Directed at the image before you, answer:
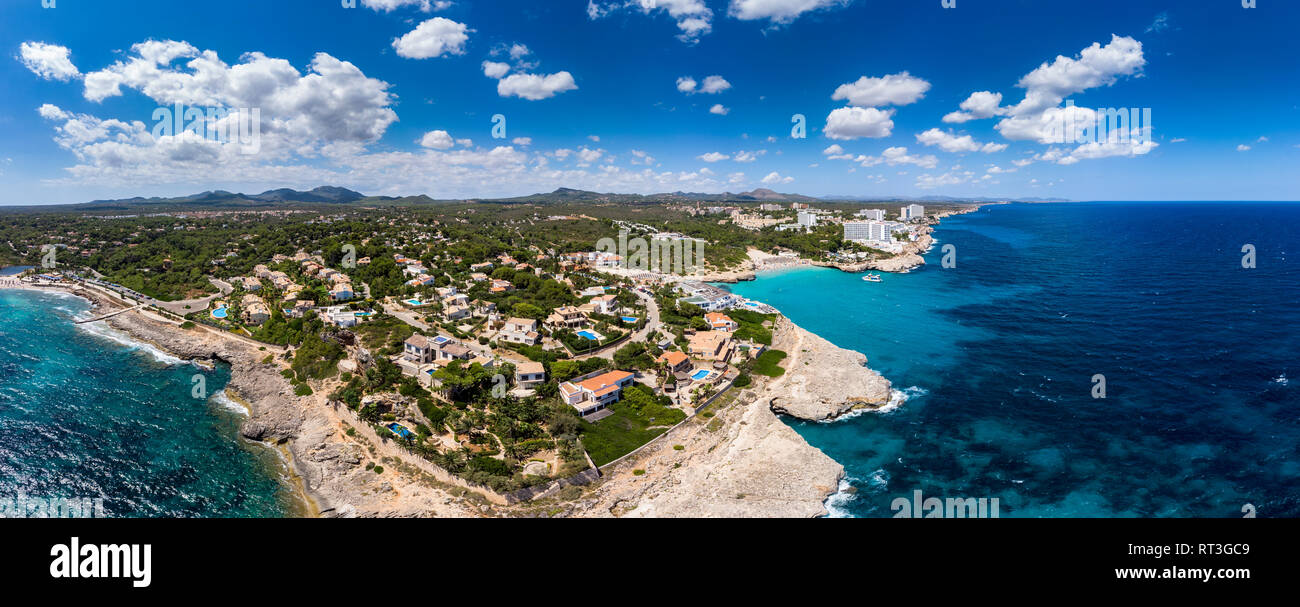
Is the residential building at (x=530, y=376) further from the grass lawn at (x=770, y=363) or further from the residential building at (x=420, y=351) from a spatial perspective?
the grass lawn at (x=770, y=363)

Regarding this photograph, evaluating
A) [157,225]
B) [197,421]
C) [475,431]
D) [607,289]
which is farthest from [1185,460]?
[157,225]

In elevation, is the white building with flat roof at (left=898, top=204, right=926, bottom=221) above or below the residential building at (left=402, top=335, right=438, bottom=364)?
above

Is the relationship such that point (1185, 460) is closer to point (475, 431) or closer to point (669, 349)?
point (669, 349)

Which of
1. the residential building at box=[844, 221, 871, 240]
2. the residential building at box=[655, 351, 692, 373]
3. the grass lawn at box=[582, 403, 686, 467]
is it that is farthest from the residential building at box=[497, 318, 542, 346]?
the residential building at box=[844, 221, 871, 240]

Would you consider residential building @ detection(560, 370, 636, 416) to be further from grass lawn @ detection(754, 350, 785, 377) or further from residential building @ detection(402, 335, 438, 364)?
residential building @ detection(402, 335, 438, 364)

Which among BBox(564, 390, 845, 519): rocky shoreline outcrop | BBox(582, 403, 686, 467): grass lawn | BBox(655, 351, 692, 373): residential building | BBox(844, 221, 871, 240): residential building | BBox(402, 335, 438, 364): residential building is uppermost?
BBox(844, 221, 871, 240): residential building

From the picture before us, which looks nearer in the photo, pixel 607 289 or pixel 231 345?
pixel 231 345

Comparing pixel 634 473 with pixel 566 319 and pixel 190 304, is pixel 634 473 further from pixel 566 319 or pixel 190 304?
pixel 190 304

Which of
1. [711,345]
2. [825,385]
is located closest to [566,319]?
[711,345]
